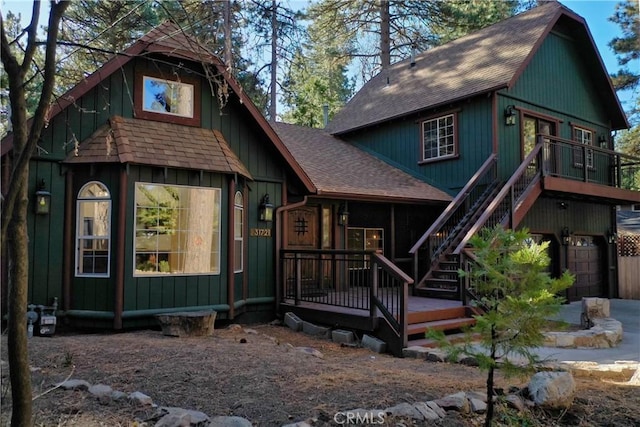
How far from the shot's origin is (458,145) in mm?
12367

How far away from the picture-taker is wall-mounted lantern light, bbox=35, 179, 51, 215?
696 centimetres

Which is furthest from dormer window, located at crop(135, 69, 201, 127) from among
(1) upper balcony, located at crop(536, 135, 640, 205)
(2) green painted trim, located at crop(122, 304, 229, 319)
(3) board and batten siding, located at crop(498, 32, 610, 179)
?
(1) upper balcony, located at crop(536, 135, 640, 205)

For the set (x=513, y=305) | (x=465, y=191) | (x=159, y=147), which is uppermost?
(x=159, y=147)

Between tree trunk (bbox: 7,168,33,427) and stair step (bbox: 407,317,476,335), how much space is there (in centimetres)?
539

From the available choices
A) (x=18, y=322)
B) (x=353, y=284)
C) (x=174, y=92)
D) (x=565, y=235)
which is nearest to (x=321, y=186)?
(x=353, y=284)

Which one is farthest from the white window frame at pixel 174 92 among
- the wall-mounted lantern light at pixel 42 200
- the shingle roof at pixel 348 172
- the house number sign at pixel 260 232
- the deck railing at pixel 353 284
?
the deck railing at pixel 353 284

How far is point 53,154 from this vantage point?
7.19 m

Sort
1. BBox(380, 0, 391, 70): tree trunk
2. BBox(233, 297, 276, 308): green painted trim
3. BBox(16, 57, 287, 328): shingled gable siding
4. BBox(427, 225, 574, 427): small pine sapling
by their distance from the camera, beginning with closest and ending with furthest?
1. BBox(427, 225, 574, 427): small pine sapling
2. BBox(16, 57, 287, 328): shingled gable siding
3. BBox(233, 297, 276, 308): green painted trim
4. BBox(380, 0, 391, 70): tree trunk

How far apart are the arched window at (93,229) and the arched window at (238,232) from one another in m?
2.17

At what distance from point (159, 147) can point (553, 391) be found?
634cm

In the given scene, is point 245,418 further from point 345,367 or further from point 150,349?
point 150,349

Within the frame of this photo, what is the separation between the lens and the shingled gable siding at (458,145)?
38.9 feet

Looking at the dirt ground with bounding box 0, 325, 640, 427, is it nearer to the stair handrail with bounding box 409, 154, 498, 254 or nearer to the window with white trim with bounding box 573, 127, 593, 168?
the stair handrail with bounding box 409, 154, 498, 254

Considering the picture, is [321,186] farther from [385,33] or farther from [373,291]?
[385,33]
